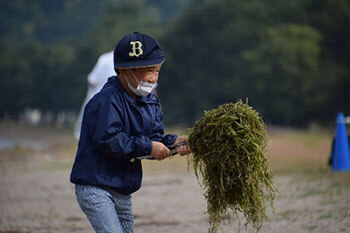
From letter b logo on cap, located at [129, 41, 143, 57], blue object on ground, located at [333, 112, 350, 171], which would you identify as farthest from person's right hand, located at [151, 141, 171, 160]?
blue object on ground, located at [333, 112, 350, 171]

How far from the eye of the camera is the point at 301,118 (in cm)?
5206

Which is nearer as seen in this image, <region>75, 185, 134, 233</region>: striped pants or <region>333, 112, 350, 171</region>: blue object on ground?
<region>75, 185, 134, 233</region>: striped pants

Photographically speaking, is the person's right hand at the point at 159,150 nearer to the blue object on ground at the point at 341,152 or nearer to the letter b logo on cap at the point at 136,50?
the letter b logo on cap at the point at 136,50

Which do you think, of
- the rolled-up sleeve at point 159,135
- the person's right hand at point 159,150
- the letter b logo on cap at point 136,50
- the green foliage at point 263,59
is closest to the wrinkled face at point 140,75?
the letter b logo on cap at point 136,50

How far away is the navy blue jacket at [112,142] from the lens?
15.3ft

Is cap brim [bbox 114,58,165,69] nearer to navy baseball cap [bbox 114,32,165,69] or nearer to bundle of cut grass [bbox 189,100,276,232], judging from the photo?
navy baseball cap [bbox 114,32,165,69]

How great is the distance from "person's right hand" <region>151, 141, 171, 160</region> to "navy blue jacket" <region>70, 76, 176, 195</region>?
0.03 m

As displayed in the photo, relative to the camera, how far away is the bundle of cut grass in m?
4.95

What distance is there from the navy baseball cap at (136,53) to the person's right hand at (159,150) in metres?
0.52

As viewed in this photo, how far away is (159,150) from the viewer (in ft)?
15.8

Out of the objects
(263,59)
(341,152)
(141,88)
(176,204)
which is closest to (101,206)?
(141,88)

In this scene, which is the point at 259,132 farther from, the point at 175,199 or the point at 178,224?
the point at 175,199

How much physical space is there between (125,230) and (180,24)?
206 feet

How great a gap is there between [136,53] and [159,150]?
2.12 ft
